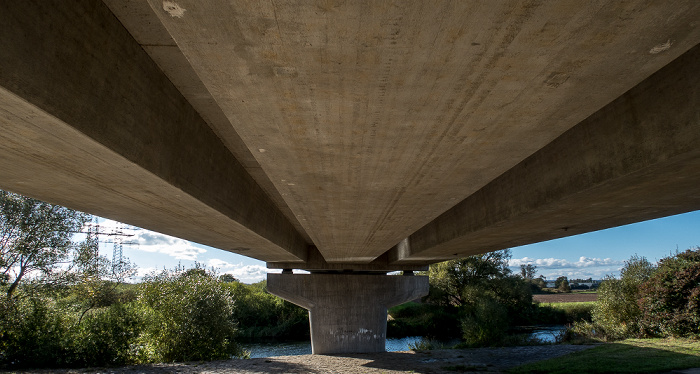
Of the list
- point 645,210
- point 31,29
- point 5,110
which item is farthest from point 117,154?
point 645,210

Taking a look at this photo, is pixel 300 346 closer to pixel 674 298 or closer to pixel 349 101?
pixel 674 298

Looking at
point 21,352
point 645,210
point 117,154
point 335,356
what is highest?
point 117,154

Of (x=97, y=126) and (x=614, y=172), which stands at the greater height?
(x=97, y=126)

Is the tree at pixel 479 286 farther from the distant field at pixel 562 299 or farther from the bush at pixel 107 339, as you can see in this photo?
the bush at pixel 107 339

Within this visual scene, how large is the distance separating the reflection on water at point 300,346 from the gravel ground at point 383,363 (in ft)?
33.8

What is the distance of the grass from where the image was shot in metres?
12.9

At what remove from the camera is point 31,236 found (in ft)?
64.3

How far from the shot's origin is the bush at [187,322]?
58.5ft

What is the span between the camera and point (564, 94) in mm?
3430

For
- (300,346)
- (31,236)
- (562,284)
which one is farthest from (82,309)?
(562,284)

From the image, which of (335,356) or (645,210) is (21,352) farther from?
(645,210)

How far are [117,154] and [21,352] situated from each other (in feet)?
55.2

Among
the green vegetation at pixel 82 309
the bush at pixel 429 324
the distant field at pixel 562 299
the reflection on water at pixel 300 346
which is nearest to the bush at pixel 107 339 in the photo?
the green vegetation at pixel 82 309

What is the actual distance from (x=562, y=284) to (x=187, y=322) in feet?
368
